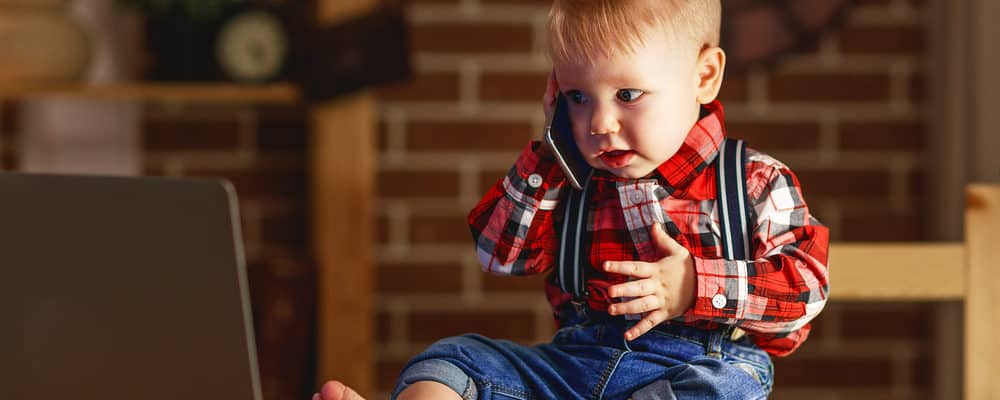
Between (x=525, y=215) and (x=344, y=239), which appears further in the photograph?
(x=344, y=239)

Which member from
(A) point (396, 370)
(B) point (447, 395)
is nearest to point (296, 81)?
(A) point (396, 370)

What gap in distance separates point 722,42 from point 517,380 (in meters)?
1.47

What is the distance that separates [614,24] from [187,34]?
147 centimetres

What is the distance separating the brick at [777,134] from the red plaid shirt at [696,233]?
1335 millimetres

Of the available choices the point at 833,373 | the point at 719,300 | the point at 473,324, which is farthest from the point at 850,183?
the point at 719,300

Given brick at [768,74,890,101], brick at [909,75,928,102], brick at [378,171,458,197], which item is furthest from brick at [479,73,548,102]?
brick at [909,75,928,102]

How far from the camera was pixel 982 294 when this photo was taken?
48.5 inches

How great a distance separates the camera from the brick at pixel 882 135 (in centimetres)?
222

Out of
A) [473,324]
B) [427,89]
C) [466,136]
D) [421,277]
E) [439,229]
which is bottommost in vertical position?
[473,324]

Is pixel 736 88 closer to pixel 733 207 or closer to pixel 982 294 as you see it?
pixel 982 294

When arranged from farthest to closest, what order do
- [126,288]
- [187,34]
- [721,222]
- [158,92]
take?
1. [187,34]
2. [158,92]
3. [721,222]
4. [126,288]

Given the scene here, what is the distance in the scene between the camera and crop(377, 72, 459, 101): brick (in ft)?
7.17

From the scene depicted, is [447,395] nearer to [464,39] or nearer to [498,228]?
[498,228]

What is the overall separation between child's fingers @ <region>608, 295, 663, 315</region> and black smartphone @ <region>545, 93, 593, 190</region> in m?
0.14
